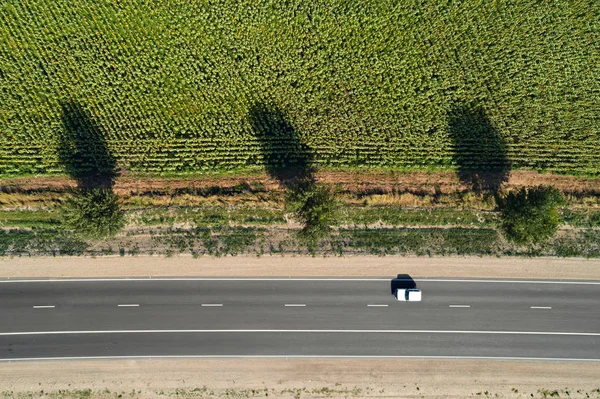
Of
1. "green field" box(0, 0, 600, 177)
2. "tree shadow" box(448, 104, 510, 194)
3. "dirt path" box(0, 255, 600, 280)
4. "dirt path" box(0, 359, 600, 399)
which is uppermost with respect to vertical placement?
"green field" box(0, 0, 600, 177)

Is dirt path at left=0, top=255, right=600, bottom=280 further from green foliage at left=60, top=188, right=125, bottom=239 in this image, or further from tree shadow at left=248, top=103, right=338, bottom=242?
green foliage at left=60, top=188, right=125, bottom=239

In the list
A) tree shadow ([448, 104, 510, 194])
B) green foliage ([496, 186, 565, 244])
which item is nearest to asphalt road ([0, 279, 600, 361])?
green foliage ([496, 186, 565, 244])

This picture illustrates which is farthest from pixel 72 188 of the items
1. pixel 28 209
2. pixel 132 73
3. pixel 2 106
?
pixel 132 73

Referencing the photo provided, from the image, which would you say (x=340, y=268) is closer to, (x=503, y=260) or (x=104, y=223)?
(x=503, y=260)

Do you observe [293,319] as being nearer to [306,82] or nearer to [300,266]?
[300,266]

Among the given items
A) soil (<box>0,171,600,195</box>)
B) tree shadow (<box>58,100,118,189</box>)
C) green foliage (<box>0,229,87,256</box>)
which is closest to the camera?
tree shadow (<box>58,100,118,189</box>)

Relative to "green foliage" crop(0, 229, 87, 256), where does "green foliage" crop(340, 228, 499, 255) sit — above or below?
below

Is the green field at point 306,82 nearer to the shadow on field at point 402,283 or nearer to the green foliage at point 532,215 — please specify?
the green foliage at point 532,215
